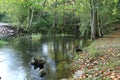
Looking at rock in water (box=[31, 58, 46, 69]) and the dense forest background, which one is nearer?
rock in water (box=[31, 58, 46, 69])

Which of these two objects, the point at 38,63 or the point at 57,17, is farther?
the point at 57,17

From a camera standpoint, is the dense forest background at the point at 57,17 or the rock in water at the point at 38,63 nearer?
the rock in water at the point at 38,63

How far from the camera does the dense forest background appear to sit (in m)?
33.9

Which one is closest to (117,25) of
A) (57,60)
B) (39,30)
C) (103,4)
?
(39,30)

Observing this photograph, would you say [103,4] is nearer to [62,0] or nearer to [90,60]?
[90,60]

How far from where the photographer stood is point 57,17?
56156 mm

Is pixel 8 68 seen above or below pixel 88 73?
below

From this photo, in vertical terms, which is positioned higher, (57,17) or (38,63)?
(57,17)

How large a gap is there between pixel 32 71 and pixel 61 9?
1292 inches

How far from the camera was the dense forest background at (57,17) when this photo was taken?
3388 centimetres

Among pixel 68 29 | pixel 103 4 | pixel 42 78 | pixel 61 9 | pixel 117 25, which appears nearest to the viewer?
pixel 42 78

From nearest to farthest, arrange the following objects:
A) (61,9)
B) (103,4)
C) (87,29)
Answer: (103,4)
(87,29)
(61,9)

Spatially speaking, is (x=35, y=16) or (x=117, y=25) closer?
(x=117, y=25)

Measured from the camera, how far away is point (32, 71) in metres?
16.9
